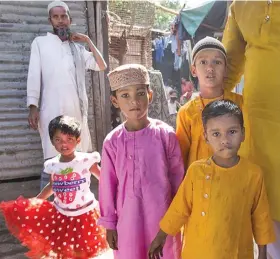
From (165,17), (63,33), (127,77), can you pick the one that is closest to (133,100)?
(127,77)

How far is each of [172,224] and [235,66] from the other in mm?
1009

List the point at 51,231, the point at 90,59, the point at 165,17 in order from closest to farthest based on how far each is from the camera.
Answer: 1. the point at 51,231
2. the point at 90,59
3. the point at 165,17

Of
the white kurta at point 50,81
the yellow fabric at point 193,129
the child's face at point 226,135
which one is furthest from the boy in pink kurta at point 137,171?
the white kurta at point 50,81

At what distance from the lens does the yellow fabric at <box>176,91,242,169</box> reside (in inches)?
→ 83.7

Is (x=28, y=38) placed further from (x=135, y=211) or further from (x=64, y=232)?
(x=135, y=211)

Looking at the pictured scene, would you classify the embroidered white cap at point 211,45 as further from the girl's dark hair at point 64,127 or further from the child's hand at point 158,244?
the girl's dark hair at point 64,127

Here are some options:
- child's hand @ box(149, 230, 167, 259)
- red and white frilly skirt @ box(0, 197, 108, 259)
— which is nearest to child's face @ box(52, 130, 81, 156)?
red and white frilly skirt @ box(0, 197, 108, 259)

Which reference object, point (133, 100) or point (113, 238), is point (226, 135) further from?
point (113, 238)

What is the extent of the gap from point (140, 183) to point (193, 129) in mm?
433

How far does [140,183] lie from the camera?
2059mm

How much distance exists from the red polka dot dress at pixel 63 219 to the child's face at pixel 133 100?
2.98 ft

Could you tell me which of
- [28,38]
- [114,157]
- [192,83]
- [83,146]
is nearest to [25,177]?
[83,146]

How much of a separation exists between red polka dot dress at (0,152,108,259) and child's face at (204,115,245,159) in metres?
1.33

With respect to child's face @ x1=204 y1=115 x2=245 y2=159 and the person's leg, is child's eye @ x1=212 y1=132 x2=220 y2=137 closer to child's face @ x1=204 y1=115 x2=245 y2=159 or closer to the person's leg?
child's face @ x1=204 y1=115 x2=245 y2=159
